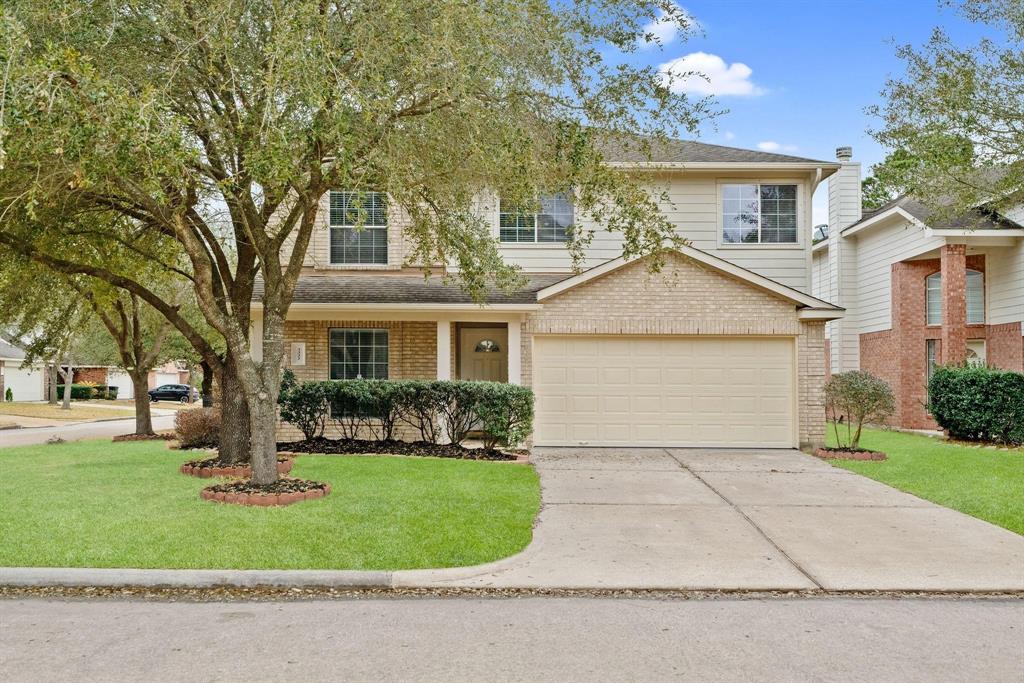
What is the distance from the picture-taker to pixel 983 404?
15391 mm

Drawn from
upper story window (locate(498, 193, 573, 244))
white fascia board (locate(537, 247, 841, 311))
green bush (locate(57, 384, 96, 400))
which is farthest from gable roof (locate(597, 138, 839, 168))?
green bush (locate(57, 384, 96, 400))

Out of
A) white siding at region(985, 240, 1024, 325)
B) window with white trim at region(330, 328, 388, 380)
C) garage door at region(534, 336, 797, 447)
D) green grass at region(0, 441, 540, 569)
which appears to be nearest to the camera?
green grass at region(0, 441, 540, 569)

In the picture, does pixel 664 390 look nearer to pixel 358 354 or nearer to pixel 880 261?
pixel 358 354

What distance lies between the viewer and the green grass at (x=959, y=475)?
915 cm

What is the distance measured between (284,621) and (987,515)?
25.2 feet

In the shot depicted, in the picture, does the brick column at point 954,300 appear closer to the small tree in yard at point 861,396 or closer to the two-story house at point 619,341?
the two-story house at point 619,341

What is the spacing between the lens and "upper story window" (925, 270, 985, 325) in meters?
18.9

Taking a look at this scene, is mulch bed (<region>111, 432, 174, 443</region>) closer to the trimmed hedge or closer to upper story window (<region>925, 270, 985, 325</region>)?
the trimmed hedge

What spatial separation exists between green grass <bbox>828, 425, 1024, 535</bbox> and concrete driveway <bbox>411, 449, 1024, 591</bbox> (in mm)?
345

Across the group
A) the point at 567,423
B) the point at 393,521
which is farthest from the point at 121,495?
the point at 567,423

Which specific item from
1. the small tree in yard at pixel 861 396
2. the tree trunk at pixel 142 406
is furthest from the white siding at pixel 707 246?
the tree trunk at pixel 142 406

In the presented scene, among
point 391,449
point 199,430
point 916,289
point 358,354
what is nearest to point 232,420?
point 391,449

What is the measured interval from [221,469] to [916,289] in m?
16.7

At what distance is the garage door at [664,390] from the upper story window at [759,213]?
8.67 ft
